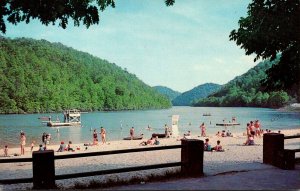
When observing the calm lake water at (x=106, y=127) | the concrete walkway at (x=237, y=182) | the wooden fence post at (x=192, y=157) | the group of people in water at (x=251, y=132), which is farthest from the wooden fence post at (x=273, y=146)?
the calm lake water at (x=106, y=127)

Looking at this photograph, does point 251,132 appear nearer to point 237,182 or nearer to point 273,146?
point 273,146

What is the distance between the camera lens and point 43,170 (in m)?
8.20

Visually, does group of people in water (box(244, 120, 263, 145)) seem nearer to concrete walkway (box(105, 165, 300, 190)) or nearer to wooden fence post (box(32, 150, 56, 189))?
concrete walkway (box(105, 165, 300, 190))

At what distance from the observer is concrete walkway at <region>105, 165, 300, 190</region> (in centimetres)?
790

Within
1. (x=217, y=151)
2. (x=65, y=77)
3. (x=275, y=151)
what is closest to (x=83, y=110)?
(x=65, y=77)

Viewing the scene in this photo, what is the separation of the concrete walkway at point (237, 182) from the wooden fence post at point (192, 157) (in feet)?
1.18

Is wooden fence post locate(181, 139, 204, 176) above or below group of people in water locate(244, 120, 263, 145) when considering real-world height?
above

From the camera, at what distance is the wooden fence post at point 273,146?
36.8ft

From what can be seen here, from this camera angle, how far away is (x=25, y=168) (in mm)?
18859

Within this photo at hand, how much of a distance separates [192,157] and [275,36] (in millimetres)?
4428

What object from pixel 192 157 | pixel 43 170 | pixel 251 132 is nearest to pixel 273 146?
pixel 192 157

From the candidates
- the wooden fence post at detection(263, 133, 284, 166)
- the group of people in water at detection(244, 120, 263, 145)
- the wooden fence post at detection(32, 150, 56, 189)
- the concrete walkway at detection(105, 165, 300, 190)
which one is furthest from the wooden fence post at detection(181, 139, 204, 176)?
the group of people in water at detection(244, 120, 263, 145)

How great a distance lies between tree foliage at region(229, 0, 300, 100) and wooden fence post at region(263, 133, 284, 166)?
1726 mm

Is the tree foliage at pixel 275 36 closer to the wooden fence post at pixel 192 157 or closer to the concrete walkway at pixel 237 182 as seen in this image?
the concrete walkway at pixel 237 182
